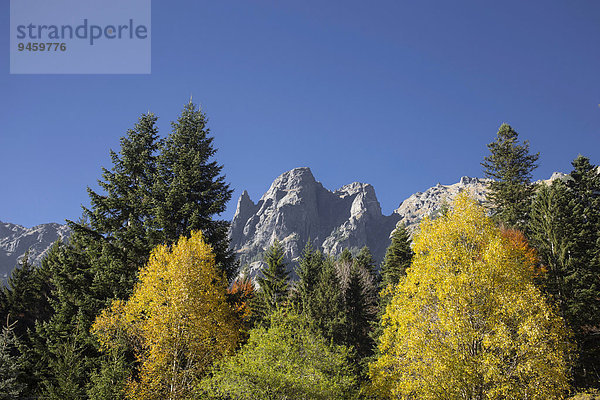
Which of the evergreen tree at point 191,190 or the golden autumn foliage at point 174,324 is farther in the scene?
the evergreen tree at point 191,190

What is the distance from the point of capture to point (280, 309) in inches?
784

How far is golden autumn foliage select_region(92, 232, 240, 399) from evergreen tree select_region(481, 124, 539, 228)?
111ft

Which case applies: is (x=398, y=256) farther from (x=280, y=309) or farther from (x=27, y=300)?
(x=27, y=300)

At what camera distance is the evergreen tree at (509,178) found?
41844 mm

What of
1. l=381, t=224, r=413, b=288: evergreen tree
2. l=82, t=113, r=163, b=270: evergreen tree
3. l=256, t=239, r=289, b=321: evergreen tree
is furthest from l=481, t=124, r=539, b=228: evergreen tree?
l=82, t=113, r=163, b=270: evergreen tree

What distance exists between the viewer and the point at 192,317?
20453mm

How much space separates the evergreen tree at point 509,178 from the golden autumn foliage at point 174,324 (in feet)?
111

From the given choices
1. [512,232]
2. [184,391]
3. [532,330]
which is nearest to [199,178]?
[184,391]

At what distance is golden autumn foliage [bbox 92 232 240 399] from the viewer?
20.1 meters

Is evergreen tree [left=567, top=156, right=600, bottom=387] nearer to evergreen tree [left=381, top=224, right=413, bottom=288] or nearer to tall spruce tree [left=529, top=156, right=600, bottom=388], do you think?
tall spruce tree [left=529, top=156, right=600, bottom=388]

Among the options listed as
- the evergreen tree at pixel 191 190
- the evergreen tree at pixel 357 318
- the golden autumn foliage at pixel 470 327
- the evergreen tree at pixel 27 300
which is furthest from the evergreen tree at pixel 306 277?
the evergreen tree at pixel 27 300

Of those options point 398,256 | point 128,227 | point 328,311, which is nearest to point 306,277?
point 328,311

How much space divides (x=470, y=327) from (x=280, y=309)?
31.9 feet

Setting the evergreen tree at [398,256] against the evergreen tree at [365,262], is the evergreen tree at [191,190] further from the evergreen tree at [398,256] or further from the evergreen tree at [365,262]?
the evergreen tree at [365,262]
